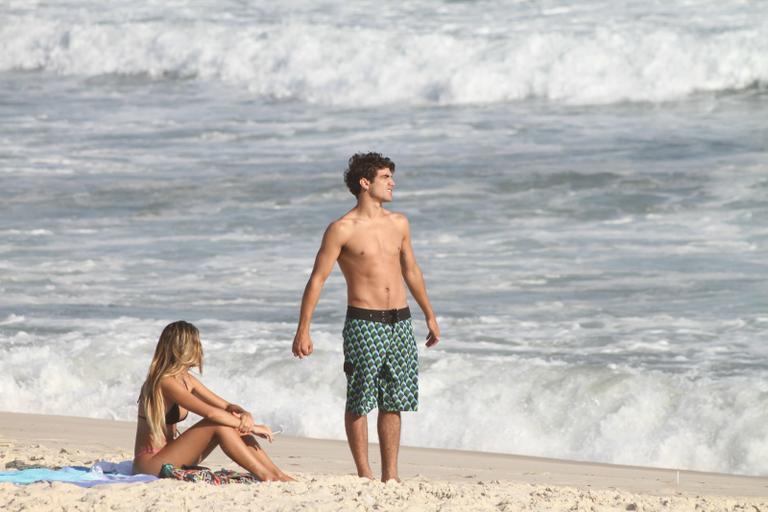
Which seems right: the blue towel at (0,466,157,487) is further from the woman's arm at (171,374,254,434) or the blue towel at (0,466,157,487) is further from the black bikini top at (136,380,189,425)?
the woman's arm at (171,374,254,434)

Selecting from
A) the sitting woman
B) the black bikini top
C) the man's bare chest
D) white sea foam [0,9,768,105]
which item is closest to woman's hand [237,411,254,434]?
the sitting woman

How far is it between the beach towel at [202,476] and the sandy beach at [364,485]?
0.14 meters

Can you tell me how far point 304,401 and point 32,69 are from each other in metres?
19.6

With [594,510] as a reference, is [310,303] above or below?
above

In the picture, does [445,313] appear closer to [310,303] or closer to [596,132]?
[310,303]

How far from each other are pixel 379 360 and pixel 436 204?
9.31 m

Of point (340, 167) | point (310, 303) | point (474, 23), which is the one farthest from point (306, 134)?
point (310, 303)

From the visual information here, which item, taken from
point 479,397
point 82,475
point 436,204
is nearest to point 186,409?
point 82,475

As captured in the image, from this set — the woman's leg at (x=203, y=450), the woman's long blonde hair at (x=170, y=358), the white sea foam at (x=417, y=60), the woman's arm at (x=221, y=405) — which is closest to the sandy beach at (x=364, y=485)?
the woman's leg at (x=203, y=450)

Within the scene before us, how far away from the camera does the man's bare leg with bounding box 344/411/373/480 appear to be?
6449mm

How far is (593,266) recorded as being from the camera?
12.7m

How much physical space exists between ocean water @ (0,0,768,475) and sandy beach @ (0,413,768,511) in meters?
0.73

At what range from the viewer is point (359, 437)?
6.51 meters

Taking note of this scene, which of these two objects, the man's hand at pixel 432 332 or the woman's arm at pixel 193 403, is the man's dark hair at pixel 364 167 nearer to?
the man's hand at pixel 432 332
